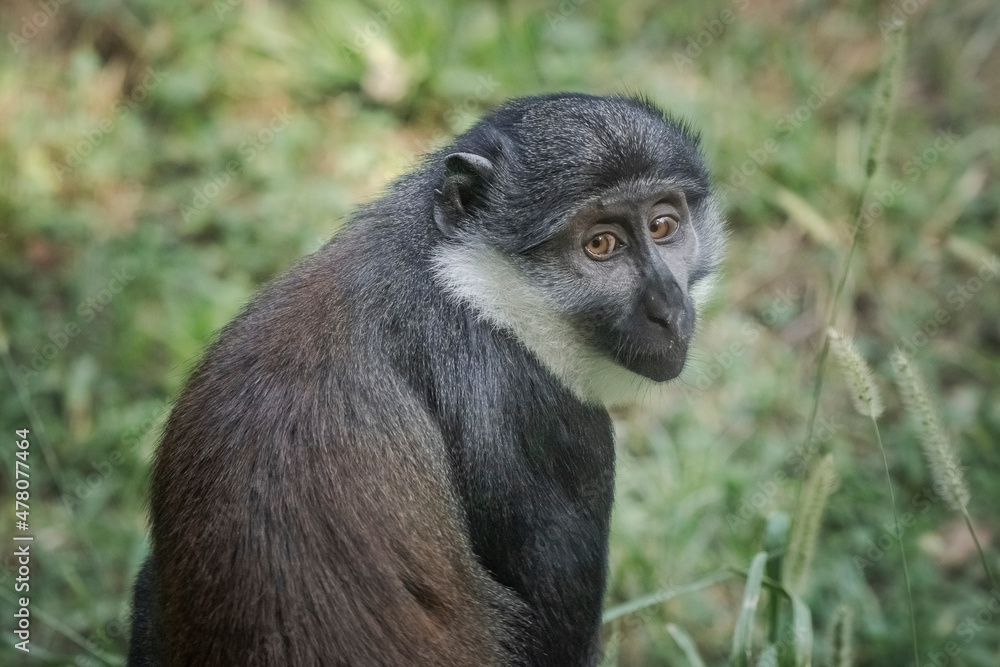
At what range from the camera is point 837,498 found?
6055 mm

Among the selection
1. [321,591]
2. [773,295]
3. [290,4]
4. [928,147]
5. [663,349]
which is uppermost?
[290,4]

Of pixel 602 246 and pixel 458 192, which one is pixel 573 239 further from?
pixel 458 192

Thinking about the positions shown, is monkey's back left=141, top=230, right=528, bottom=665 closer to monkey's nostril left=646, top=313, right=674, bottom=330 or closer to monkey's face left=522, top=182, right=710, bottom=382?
monkey's face left=522, top=182, right=710, bottom=382

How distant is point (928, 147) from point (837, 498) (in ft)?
11.4

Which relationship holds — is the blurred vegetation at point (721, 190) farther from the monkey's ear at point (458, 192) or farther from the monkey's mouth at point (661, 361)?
the monkey's ear at point (458, 192)

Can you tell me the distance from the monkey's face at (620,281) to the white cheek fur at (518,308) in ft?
0.15

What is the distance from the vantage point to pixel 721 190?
5.96 meters

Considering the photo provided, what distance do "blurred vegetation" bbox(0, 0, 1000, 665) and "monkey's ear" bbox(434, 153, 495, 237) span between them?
2.44 m

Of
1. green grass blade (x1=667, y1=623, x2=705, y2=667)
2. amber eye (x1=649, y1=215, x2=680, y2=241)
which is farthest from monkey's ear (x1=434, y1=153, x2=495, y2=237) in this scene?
green grass blade (x1=667, y1=623, x2=705, y2=667)

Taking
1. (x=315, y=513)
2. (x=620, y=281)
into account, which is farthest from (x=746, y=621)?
(x=315, y=513)

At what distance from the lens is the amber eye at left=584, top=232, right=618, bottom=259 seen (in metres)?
3.75

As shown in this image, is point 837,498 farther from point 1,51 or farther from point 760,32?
point 1,51

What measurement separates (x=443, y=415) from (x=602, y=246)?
0.86m

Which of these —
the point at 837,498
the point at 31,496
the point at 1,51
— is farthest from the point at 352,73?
the point at 837,498
